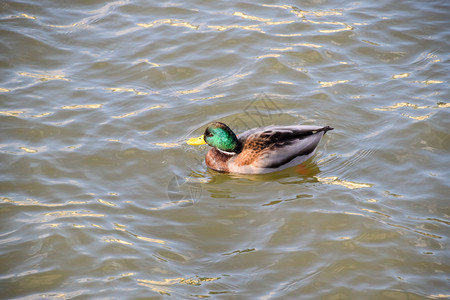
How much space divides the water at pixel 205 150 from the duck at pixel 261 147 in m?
0.20

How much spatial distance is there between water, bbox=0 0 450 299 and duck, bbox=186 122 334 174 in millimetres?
198

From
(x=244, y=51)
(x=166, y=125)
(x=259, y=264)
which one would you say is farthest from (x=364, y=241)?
(x=244, y=51)

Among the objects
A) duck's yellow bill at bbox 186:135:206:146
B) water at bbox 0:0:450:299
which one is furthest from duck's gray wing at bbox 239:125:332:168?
duck's yellow bill at bbox 186:135:206:146

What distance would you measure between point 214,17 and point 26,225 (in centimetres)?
575

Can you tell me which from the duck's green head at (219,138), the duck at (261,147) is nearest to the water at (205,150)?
the duck at (261,147)

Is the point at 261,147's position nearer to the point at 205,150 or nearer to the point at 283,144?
the point at 283,144

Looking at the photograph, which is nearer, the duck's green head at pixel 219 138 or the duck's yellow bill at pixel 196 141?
the duck's green head at pixel 219 138

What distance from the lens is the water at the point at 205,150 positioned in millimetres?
5508

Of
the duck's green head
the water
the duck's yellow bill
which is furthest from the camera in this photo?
the duck's yellow bill

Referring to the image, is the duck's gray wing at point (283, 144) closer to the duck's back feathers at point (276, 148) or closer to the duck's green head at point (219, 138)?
the duck's back feathers at point (276, 148)

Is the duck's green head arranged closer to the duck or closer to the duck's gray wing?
the duck

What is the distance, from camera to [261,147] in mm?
7277

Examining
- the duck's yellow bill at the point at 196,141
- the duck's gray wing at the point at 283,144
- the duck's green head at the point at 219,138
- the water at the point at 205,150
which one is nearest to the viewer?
the water at the point at 205,150

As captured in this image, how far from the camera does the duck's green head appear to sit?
7.41 metres
